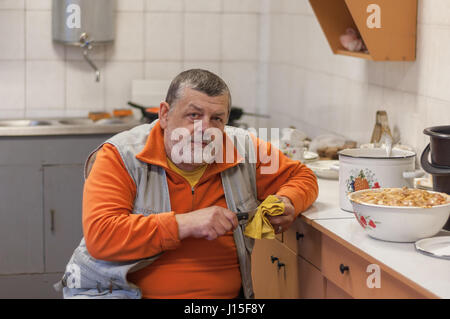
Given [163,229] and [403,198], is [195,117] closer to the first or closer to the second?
[163,229]

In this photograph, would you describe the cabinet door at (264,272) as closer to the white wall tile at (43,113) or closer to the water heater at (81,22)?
the water heater at (81,22)

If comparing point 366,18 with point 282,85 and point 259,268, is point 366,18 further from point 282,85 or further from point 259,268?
point 282,85

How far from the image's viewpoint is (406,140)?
8.11 ft

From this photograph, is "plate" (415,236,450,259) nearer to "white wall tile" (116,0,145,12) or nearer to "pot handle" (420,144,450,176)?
"pot handle" (420,144,450,176)

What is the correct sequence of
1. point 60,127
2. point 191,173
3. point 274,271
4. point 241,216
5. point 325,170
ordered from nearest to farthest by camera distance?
point 241,216, point 191,173, point 274,271, point 325,170, point 60,127

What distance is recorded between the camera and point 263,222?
1.86m

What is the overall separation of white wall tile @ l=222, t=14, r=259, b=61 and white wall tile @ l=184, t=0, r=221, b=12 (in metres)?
0.07

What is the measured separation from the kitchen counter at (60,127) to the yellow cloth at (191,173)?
1626 mm

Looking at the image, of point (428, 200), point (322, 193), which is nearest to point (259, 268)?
point (322, 193)

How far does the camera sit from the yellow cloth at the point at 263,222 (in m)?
1.84

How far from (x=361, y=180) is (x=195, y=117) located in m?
0.50

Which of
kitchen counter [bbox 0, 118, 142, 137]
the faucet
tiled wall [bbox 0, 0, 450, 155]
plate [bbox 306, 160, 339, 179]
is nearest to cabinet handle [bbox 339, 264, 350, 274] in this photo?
plate [bbox 306, 160, 339, 179]

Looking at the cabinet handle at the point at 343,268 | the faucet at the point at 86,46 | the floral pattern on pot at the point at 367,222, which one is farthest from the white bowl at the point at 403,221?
the faucet at the point at 86,46

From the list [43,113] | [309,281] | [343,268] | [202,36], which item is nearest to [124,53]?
[202,36]
